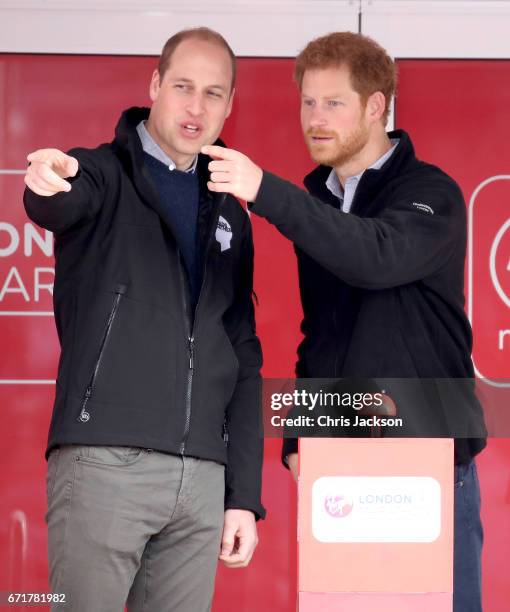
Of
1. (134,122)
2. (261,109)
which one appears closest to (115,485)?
(134,122)

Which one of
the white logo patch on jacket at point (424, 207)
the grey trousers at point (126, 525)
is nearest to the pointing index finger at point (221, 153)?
the white logo patch on jacket at point (424, 207)

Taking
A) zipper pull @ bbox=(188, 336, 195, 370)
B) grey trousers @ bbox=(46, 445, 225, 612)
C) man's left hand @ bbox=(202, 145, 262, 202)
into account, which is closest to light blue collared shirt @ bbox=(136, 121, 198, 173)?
man's left hand @ bbox=(202, 145, 262, 202)

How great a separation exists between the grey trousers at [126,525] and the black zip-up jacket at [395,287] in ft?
1.42

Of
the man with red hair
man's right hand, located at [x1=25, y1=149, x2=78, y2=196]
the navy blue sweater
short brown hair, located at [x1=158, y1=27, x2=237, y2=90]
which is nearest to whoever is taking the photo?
man's right hand, located at [x1=25, y1=149, x2=78, y2=196]

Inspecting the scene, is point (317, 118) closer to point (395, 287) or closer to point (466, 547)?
point (395, 287)

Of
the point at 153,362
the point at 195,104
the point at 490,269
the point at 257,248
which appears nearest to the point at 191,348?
the point at 153,362

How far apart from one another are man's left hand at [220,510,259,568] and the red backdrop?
41.0 inches

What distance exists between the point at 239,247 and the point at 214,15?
3.93 feet

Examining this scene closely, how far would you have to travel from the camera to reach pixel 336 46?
2.56 m

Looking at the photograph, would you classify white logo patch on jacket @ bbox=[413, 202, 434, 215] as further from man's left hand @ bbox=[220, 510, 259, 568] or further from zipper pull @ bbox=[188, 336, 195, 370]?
man's left hand @ bbox=[220, 510, 259, 568]

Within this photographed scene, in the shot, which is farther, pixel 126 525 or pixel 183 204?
pixel 183 204

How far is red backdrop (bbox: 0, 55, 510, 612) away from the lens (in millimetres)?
3320

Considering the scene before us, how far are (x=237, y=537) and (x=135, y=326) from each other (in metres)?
0.58

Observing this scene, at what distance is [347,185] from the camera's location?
2.49 meters
